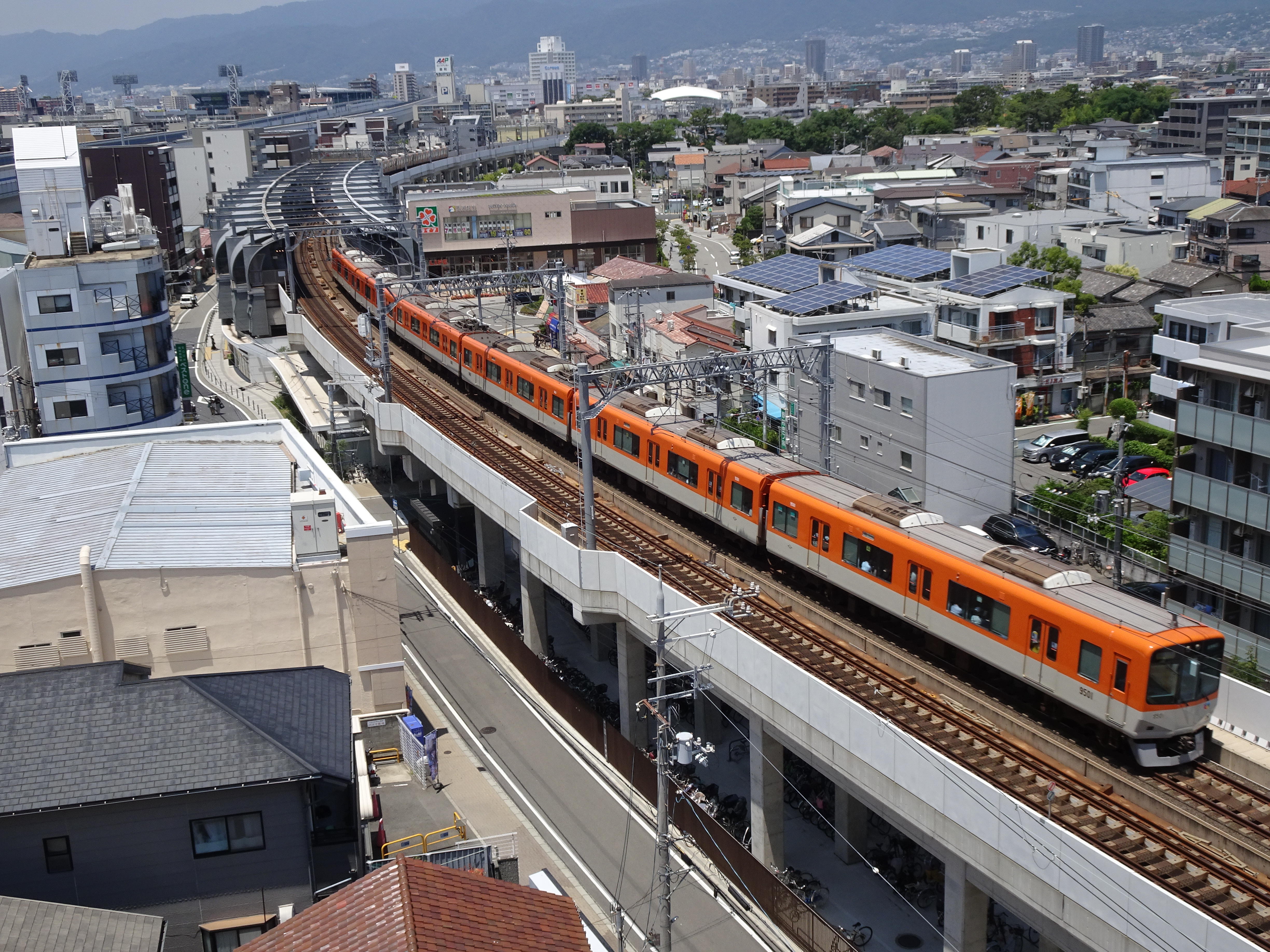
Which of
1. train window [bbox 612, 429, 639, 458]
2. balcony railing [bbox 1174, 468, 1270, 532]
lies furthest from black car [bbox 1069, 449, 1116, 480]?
train window [bbox 612, 429, 639, 458]

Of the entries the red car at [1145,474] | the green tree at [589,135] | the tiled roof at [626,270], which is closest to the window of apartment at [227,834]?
the red car at [1145,474]

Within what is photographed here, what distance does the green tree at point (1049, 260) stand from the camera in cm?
4909

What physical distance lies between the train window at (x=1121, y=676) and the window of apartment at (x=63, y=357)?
24877 mm

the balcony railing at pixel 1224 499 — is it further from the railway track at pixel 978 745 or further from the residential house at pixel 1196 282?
the residential house at pixel 1196 282

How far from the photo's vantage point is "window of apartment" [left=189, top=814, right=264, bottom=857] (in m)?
13.0

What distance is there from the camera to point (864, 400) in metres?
31.2

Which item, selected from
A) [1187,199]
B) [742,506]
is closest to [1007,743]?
[742,506]

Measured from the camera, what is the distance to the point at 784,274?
153 feet

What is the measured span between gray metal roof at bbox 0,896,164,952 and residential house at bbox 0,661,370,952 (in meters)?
1.20

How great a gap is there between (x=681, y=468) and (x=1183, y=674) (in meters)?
11.6

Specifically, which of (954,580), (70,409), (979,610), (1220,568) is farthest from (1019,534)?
(70,409)

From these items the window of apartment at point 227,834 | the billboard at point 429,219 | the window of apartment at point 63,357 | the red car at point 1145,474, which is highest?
the billboard at point 429,219

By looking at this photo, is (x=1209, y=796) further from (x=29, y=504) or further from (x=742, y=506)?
(x=29, y=504)

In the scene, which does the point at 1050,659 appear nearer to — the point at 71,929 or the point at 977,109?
the point at 71,929
